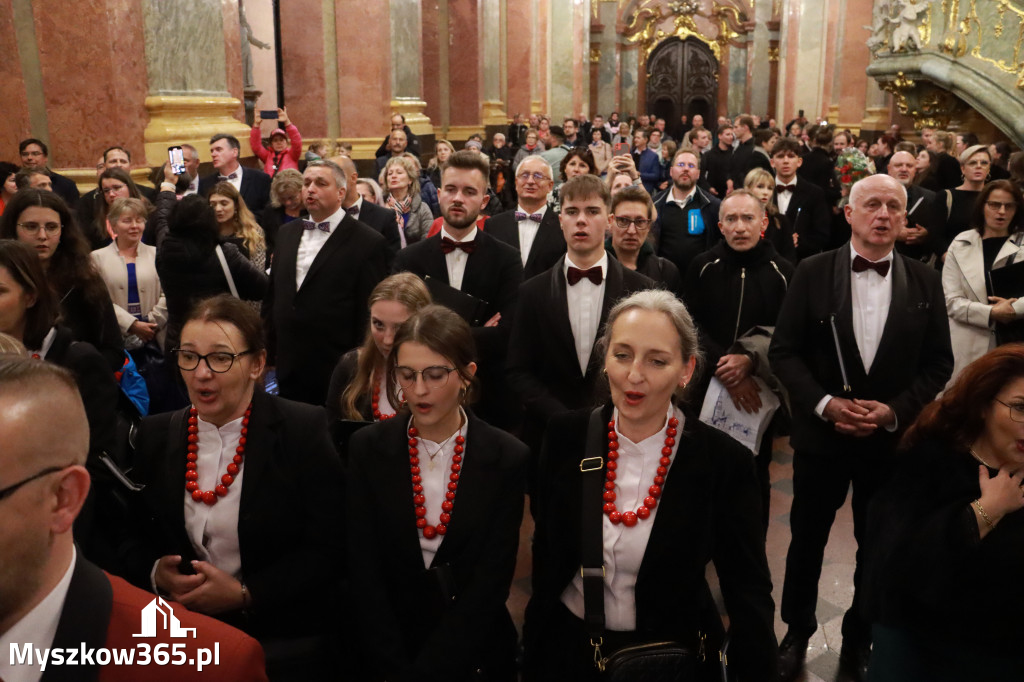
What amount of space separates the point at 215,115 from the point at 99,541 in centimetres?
595

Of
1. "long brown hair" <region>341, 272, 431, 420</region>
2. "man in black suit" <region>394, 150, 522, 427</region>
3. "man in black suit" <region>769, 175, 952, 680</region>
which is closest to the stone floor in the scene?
"man in black suit" <region>769, 175, 952, 680</region>

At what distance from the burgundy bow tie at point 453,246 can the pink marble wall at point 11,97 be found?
163 inches

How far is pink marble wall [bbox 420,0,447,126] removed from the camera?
15406mm

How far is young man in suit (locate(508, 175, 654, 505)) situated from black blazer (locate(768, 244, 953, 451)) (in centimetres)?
72

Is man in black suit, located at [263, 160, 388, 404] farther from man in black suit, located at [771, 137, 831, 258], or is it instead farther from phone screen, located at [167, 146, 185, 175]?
man in black suit, located at [771, 137, 831, 258]

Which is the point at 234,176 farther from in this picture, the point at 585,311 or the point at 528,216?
the point at 585,311

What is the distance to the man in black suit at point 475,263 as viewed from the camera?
13.9ft

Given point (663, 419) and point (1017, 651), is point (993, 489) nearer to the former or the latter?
point (1017, 651)

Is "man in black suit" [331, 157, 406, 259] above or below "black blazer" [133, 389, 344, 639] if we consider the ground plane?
above

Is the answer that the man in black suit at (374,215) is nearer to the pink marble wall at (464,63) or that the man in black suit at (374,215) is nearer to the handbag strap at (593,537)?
the handbag strap at (593,537)

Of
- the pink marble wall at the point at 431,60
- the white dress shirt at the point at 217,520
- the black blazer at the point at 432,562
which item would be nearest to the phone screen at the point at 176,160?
the white dress shirt at the point at 217,520

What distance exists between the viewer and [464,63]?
1652cm

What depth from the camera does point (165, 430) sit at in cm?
260

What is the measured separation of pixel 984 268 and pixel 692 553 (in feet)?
11.7
